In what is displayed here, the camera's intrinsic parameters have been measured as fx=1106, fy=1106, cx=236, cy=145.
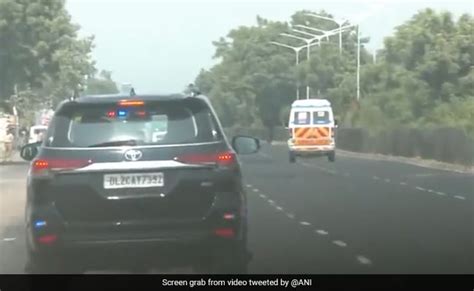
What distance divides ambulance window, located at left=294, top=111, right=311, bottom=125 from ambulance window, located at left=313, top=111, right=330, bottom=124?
0.27m

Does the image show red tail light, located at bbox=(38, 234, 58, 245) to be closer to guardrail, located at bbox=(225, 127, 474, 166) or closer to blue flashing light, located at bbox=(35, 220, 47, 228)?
blue flashing light, located at bbox=(35, 220, 47, 228)

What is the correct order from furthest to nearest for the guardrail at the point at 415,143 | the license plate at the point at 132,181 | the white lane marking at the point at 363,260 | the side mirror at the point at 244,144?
the guardrail at the point at 415,143
the white lane marking at the point at 363,260
the side mirror at the point at 244,144
the license plate at the point at 132,181

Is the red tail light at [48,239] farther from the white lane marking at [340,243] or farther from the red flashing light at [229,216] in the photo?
the white lane marking at [340,243]

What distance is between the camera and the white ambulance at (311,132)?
48469 millimetres

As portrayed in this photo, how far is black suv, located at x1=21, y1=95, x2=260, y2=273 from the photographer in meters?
9.10

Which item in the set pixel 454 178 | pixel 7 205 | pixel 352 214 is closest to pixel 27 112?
pixel 454 178

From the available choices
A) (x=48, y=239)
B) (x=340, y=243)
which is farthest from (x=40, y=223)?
(x=340, y=243)

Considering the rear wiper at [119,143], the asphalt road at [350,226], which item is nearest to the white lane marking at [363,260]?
the asphalt road at [350,226]

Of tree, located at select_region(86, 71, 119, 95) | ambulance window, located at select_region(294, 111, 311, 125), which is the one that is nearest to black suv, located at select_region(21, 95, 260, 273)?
tree, located at select_region(86, 71, 119, 95)

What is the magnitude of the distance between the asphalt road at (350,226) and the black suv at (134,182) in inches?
45.3

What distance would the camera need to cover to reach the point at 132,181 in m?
9.09

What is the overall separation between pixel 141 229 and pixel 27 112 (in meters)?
57.2
